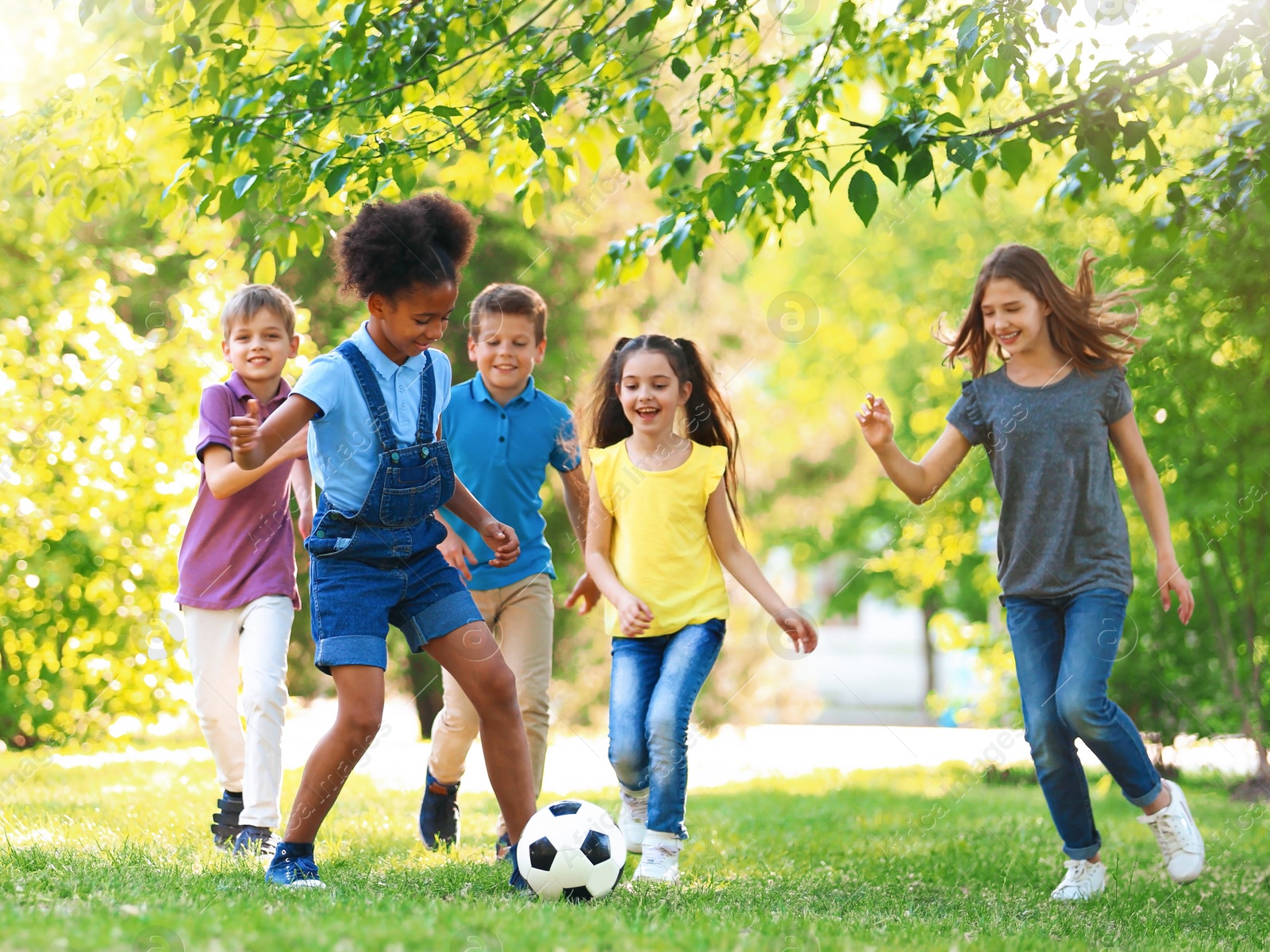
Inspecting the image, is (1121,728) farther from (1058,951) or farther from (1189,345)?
(1189,345)

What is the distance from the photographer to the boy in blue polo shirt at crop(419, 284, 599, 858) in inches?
196

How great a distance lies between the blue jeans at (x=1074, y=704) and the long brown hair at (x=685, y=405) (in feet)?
3.72

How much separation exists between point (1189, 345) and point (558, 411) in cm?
451

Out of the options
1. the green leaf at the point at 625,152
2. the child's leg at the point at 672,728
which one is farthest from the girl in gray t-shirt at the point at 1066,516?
the green leaf at the point at 625,152

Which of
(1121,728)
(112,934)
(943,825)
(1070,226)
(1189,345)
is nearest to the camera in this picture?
(112,934)

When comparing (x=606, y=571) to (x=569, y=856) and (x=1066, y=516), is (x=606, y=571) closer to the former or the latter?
(x=569, y=856)

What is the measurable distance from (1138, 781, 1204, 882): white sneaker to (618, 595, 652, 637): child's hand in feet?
6.10

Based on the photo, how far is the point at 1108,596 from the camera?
430 centimetres

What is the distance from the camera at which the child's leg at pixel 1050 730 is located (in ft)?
14.3

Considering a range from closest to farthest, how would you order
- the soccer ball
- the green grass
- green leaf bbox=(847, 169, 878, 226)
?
the green grass → the soccer ball → green leaf bbox=(847, 169, 878, 226)

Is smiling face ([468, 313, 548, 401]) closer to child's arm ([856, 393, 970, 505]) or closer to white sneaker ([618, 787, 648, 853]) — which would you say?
child's arm ([856, 393, 970, 505])

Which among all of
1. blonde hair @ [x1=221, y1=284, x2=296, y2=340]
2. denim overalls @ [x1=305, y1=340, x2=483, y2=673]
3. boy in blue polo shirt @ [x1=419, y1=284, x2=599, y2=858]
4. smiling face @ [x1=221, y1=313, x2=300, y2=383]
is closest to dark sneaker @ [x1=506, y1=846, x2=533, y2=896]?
denim overalls @ [x1=305, y1=340, x2=483, y2=673]

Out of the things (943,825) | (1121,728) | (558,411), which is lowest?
(943,825)

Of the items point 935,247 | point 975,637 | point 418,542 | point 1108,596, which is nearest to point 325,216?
point 418,542
